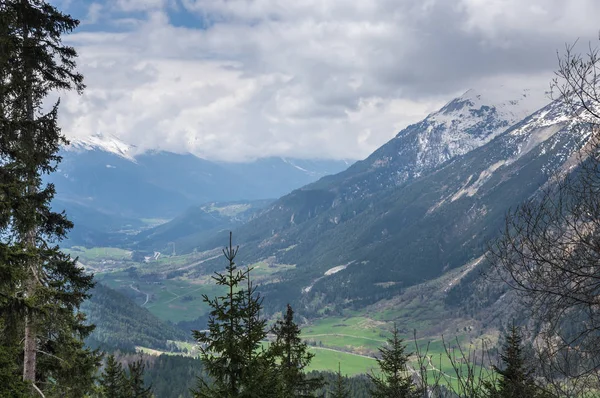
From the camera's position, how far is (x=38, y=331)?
16.6 meters

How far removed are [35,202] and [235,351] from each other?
7599 mm

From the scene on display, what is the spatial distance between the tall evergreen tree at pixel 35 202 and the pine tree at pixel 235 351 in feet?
14.9

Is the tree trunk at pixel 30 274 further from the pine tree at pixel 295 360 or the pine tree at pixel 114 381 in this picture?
the pine tree at pixel 114 381

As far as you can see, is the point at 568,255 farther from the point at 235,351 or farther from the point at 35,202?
the point at 35,202

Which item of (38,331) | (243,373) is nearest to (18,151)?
(38,331)

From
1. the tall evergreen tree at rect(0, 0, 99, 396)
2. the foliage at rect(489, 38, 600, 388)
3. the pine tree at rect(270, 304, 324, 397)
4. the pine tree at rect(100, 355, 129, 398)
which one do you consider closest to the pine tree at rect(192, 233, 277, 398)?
the tall evergreen tree at rect(0, 0, 99, 396)

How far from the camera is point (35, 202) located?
49.9 feet

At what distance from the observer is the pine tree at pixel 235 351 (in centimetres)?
1449

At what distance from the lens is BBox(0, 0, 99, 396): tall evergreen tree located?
12.7m

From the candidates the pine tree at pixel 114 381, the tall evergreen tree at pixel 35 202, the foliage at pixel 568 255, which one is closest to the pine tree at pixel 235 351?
the tall evergreen tree at pixel 35 202

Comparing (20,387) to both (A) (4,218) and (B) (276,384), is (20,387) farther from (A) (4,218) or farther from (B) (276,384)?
(B) (276,384)

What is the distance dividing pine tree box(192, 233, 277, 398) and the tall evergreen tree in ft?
14.9

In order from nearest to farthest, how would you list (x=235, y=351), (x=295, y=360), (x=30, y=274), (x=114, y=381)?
1. (x=235, y=351)
2. (x=30, y=274)
3. (x=295, y=360)
4. (x=114, y=381)

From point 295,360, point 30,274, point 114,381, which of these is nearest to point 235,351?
point 30,274
